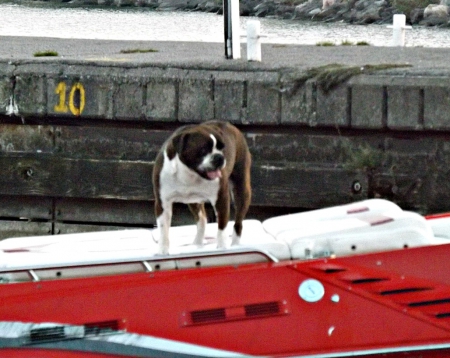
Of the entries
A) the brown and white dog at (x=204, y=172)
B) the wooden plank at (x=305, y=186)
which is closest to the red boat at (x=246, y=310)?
the brown and white dog at (x=204, y=172)

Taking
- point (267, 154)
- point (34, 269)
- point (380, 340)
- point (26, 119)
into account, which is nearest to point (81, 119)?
point (26, 119)

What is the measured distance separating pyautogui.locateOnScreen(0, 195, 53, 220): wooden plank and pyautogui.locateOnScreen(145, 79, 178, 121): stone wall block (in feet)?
3.63

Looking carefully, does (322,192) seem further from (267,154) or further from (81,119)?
(81,119)

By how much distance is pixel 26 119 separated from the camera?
951 cm

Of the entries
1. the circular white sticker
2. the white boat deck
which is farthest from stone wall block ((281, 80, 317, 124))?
the circular white sticker

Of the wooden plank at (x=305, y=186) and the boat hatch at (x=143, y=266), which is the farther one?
the wooden plank at (x=305, y=186)

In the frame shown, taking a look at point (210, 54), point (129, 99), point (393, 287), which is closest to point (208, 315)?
point (393, 287)

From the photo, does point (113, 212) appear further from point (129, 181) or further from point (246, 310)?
point (246, 310)

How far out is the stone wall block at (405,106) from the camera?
8672 millimetres

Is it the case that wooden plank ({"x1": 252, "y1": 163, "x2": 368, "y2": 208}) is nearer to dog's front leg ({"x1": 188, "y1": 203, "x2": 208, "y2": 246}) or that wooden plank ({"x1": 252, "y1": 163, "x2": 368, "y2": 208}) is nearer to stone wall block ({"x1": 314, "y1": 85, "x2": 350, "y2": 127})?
stone wall block ({"x1": 314, "y1": 85, "x2": 350, "y2": 127})

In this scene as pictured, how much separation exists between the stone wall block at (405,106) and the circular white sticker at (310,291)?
207 cm

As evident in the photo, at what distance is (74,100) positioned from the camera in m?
9.33

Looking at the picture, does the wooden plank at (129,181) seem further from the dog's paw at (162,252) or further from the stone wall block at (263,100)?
the dog's paw at (162,252)

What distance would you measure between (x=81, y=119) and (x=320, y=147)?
176 centimetres
